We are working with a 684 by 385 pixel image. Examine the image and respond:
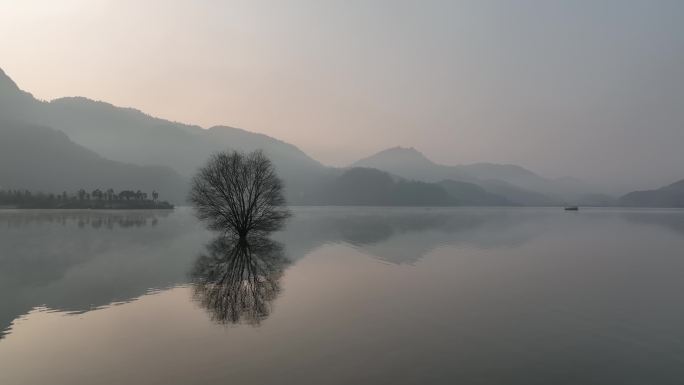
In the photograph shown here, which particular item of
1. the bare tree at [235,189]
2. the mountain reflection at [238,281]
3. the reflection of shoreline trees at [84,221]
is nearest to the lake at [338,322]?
the mountain reflection at [238,281]

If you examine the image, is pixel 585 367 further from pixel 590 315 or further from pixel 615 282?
pixel 615 282

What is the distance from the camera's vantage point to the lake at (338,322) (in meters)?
14.4

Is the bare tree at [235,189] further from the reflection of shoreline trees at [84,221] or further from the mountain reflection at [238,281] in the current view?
the reflection of shoreline trees at [84,221]

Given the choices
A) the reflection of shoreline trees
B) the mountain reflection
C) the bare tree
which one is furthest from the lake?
the reflection of shoreline trees

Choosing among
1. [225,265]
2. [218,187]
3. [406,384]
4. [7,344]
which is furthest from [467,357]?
[218,187]

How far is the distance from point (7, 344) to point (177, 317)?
704 cm

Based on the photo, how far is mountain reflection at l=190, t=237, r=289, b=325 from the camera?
2245cm

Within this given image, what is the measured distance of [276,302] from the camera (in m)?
24.6

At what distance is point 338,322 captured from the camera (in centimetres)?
2069

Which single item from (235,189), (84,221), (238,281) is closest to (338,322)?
(238,281)

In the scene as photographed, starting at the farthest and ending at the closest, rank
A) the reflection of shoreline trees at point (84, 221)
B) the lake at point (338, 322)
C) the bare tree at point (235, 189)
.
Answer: the reflection of shoreline trees at point (84, 221) → the bare tree at point (235, 189) → the lake at point (338, 322)

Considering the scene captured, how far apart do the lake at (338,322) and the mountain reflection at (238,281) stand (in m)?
0.19

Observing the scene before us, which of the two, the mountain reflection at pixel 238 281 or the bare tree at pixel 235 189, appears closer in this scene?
the mountain reflection at pixel 238 281

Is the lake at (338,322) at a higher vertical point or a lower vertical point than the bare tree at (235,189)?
lower
